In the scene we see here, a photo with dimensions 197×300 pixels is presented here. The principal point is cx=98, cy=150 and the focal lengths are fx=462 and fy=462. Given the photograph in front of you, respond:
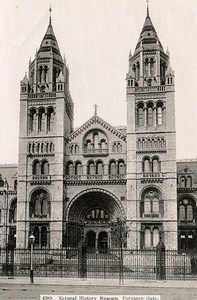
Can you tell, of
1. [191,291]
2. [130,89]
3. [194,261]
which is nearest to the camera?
[191,291]

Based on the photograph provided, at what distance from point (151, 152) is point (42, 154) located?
10.1m

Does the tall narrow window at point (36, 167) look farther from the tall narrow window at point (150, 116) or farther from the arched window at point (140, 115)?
the tall narrow window at point (150, 116)

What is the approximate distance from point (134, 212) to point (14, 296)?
901 inches

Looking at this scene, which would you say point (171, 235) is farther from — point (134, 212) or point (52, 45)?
point (52, 45)

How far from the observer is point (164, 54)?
44188mm

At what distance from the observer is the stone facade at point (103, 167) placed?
133ft

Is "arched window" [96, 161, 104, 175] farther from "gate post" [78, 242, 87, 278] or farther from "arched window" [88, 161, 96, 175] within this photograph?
"gate post" [78, 242, 87, 278]

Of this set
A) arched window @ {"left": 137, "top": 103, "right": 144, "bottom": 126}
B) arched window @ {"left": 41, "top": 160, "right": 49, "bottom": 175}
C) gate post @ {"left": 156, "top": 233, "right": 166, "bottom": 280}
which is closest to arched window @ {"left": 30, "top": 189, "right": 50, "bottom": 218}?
arched window @ {"left": 41, "top": 160, "right": 49, "bottom": 175}

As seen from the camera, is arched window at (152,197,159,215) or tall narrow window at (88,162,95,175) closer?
arched window at (152,197,159,215)

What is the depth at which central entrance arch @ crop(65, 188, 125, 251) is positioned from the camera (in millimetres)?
42719

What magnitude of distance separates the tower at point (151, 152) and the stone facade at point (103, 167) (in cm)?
9

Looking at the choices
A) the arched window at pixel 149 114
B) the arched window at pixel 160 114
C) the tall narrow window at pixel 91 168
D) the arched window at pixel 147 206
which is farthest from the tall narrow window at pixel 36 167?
the arched window at pixel 160 114

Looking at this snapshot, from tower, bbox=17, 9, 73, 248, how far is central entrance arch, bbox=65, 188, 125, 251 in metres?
2.10

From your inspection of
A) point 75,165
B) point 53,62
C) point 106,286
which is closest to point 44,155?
point 75,165
